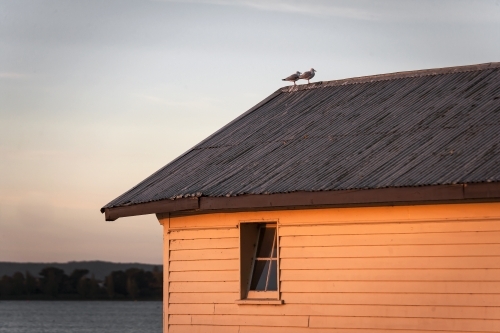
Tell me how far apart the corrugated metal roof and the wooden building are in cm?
4

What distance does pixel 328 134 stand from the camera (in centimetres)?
1617

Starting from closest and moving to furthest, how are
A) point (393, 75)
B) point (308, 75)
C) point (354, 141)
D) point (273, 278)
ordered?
point (273, 278)
point (354, 141)
point (393, 75)
point (308, 75)

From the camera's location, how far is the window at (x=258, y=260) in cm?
1505

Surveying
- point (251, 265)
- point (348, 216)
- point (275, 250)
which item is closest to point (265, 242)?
point (275, 250)

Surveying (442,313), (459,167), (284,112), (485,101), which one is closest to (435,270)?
(442,313)

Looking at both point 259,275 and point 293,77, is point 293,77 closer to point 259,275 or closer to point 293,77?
point 293,77

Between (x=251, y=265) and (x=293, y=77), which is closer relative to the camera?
(x=251, y=265)

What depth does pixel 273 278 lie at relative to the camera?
590 inches

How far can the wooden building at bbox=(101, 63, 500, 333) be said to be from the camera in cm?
1309

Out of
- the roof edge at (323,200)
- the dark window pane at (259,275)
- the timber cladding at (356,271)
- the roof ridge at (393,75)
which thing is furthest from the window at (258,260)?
the roof ridge at (393,75)

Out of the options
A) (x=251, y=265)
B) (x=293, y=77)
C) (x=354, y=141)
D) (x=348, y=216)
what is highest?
(x=293, y=77)

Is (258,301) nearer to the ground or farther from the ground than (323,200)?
nearer to the ground

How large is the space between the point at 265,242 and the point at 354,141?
2.03m

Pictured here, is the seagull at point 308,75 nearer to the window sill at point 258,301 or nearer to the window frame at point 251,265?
the window frame at point 251,265
